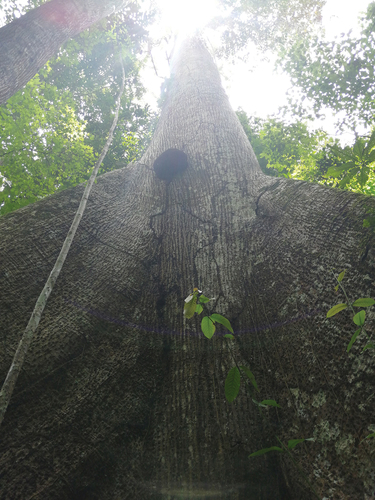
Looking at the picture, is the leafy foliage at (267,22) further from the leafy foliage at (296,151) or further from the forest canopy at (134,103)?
the leafy foliage at (296,151)

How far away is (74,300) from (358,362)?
1284 millimetres

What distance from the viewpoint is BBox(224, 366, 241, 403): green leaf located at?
90 centimetres

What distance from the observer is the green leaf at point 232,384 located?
2.97ft

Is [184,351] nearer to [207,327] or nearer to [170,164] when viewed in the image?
[207,327]

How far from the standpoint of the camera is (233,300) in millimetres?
1616

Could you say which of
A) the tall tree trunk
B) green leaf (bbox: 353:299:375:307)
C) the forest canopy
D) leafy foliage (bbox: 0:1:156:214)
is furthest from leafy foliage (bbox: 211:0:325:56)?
green leaf (bbox: 353:299:375:307)

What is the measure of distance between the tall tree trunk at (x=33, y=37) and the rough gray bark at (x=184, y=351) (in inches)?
38.5

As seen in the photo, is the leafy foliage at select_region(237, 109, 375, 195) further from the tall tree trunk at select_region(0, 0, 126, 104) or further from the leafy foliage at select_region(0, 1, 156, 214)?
the tall tree trunk at select_region(0, 0, 126, 104)

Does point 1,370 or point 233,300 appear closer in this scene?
point 1,370

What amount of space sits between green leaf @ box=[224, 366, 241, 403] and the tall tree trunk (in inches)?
91.2

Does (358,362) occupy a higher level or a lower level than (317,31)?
lower

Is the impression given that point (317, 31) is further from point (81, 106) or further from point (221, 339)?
point (221, 339)

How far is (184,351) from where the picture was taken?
1.50 m

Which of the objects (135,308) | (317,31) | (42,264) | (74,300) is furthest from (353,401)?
(317,31)
